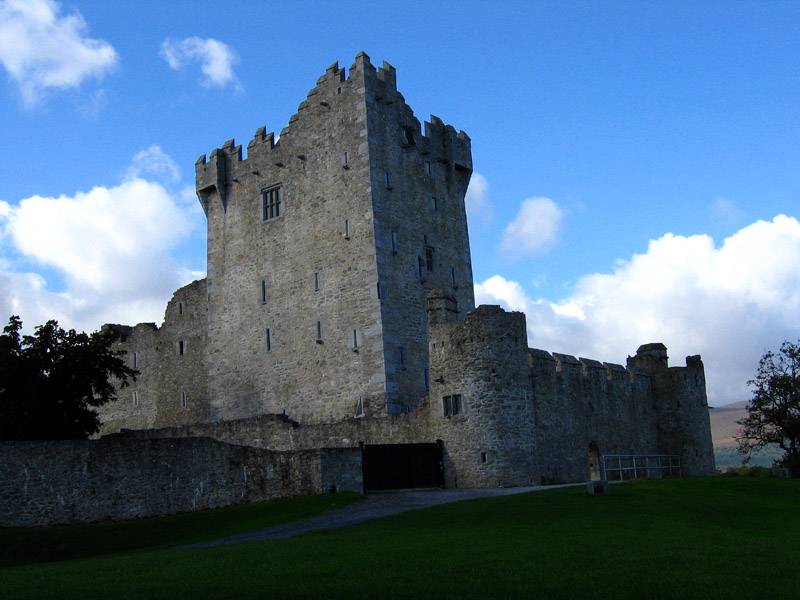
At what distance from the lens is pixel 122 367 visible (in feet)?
116

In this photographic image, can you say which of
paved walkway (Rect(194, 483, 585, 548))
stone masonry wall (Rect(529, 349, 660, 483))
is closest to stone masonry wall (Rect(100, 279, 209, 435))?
stone masonry wall (Rect(529, 349, 660, 483))

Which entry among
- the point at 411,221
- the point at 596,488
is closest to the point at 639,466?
the point at 411,221

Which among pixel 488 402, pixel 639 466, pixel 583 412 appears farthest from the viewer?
pixel 639 466

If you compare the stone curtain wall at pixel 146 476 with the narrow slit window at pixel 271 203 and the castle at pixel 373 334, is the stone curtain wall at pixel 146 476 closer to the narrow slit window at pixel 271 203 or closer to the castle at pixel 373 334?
the castle at pixel 373 334

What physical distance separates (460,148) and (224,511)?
2370 cm

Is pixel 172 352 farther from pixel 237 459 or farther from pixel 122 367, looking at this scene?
pixel 237 459

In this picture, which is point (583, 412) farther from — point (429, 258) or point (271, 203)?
point (271, 203)

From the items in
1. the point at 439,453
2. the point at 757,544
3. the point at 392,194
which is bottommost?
the point at 757,544

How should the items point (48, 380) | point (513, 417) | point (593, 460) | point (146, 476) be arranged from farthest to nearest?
point (593, 460)
point (48, 380)
point (513, 417)
point (146, 476)

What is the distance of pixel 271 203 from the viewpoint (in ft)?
146

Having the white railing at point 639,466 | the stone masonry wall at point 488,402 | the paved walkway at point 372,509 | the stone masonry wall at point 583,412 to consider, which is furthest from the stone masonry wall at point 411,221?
the paved walkway at point 372,509

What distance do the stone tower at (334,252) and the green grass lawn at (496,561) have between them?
16.4 meters

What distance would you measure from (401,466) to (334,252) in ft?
40.8

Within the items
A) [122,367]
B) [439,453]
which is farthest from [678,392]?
[122,367]
